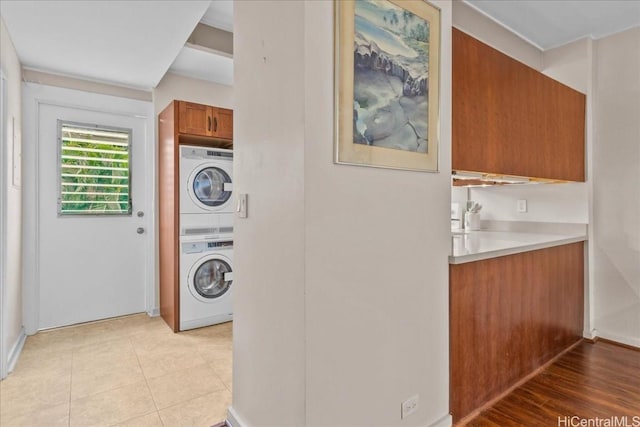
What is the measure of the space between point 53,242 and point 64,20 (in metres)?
2.06

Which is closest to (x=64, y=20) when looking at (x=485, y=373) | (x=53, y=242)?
(x=53, y=242)

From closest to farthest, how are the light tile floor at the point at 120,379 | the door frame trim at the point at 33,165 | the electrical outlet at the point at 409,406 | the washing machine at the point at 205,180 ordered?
the electrical outlet at the point at 409,406 < the light tile floor at the point at 120,379 < the door frame trim at the point at 33,165 < the washing machine at the point at 205,180

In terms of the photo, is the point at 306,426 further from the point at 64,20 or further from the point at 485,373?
the point at 64,20

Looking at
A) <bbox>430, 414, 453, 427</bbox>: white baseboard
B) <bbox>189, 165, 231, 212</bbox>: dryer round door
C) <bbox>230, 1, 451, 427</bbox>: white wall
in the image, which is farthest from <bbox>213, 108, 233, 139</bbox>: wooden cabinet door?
<bbox>430, 414, 453, 427</bbox>: white baseboard

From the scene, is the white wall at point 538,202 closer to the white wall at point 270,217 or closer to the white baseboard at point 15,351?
the white wall at point 270,217

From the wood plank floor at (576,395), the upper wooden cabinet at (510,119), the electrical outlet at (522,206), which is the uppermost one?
the upper wooden cabinet at (510,119)

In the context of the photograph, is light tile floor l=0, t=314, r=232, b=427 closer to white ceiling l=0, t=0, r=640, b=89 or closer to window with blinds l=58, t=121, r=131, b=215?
window with blinds l=58, t=121, r=131, b=215

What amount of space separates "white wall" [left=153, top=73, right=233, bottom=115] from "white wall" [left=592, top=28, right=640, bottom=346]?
373 cm

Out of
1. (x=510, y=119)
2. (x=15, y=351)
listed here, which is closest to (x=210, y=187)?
(x=15, y=351)

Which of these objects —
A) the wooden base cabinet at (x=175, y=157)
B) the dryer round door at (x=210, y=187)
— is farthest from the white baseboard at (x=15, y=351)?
the dryer round door at (x=210, y=187)

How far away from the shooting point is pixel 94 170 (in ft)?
11.5

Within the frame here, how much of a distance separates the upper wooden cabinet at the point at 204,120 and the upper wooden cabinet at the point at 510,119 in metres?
2.30

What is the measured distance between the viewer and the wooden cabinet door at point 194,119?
321 cm

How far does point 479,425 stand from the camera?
1.80 m
